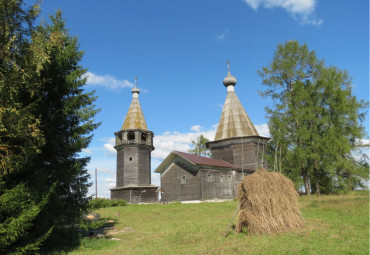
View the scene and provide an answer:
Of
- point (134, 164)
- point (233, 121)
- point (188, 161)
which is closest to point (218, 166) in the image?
point (188, 161)

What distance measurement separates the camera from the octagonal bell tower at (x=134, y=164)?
97.9 ft

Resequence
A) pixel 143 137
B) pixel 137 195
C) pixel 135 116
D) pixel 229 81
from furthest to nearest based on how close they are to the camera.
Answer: pixel 229 81 < pixel 135 116 < pixel 143 137 < pixel 137 195

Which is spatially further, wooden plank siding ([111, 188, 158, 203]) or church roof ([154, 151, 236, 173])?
wooden plank siding ([111, 188, 158, 203])

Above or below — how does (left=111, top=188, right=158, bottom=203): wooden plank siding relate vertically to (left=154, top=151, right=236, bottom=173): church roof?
below

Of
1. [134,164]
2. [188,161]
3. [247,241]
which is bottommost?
[247,241]

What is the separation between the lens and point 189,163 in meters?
27.1

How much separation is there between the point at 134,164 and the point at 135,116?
6.71 meters

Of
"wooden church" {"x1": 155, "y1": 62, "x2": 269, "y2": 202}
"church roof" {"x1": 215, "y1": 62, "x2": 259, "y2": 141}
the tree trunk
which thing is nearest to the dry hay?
"wooden church" {"x1": 155, "y1": 62, "x2": 269, "y2": 202}

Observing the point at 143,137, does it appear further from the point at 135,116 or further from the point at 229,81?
the point at 229,81

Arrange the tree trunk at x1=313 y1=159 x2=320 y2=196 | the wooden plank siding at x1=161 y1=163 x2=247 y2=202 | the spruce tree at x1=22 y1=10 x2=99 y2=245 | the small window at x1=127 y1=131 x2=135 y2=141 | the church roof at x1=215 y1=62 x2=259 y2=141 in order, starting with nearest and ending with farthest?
the spruce tree at x1=22 y1=10 x2=99 y2=245
the tree trunk at x1=313 y1=159 x2=320 y2=196
the wooden plank siding at x1=161 y1=163 x2=247 y2=202
the church roof at x1=215 y1=62 x2=259 y2=141
the small window at x1=127 y1=131 x2=135 y2=141

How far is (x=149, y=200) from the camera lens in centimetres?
3053

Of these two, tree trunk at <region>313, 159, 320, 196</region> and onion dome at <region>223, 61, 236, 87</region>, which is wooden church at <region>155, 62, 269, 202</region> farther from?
tree trunk at <region>313, 159, 320, 196</region>

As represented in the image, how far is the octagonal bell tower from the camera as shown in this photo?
97.9 ft

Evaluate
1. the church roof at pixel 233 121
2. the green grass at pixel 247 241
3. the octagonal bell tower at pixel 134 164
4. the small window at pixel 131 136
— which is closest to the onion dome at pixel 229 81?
the church roof at pixel 233 121
